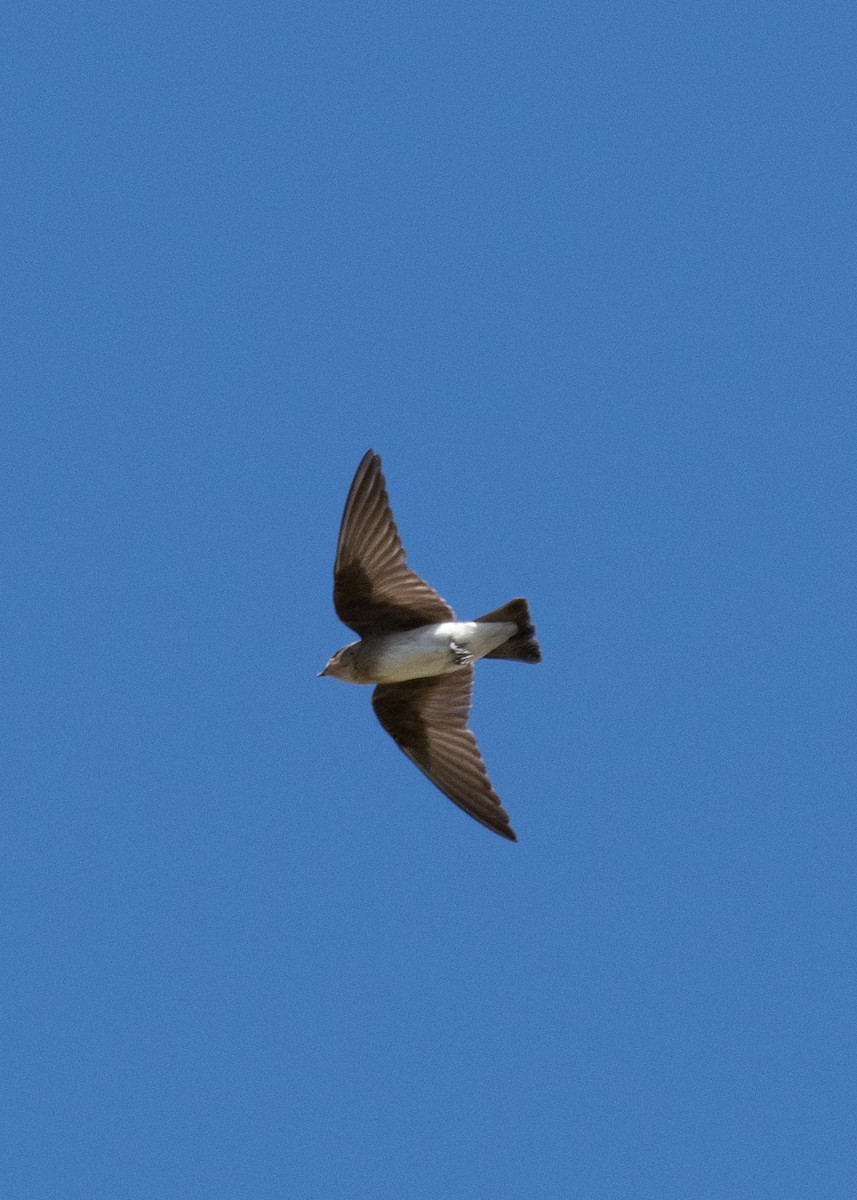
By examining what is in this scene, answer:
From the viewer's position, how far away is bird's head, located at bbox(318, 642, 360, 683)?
8.33m

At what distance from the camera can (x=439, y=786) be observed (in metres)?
8.55

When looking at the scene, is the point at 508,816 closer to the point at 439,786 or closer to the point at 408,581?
the point at 439,786

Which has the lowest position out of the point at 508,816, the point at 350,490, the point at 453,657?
the point at 508,816

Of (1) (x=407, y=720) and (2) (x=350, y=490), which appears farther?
(1) (x=407, y=720)

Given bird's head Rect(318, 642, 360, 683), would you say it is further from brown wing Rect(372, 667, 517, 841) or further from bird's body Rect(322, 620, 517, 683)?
brown wing Rect(372, 667, 517, 841)

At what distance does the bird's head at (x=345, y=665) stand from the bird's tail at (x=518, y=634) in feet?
1.97

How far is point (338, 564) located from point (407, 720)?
93 cm

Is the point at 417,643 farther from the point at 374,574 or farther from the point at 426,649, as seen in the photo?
the point at 374,574

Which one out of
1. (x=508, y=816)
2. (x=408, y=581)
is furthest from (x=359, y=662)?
(x=508, y=816)

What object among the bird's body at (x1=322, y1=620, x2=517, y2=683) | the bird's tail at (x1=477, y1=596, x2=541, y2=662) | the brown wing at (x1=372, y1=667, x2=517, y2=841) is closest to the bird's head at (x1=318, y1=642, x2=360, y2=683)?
the bird's body at (x1=322, y1=620, x2=517, y2=683)

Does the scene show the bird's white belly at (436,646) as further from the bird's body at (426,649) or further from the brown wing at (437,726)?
the brown wing at (437,726)

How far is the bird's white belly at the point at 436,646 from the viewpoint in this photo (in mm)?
8148

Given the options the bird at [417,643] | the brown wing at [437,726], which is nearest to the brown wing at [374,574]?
the bird at [417,643]

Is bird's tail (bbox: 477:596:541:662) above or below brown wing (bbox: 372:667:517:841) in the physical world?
above
